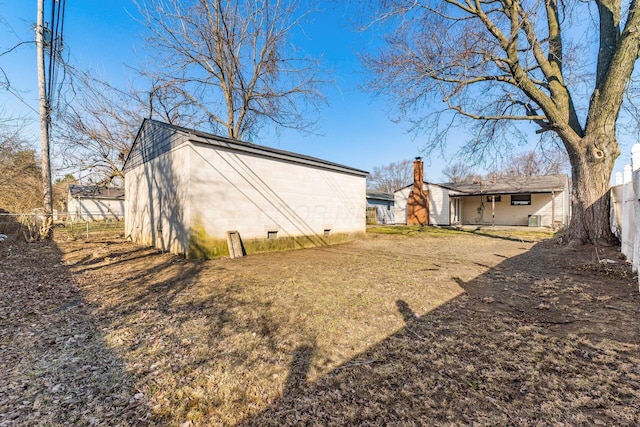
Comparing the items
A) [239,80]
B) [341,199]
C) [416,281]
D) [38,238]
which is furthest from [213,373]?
[239,80]

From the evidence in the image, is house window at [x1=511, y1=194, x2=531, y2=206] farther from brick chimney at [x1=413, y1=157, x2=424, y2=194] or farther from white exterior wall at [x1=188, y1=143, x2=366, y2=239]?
white exterior wall at [x1=188, y1=143, x2=366, y2=239]

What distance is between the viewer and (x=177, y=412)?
1.85 meters

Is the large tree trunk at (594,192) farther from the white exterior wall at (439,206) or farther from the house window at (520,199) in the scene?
the house window at (520,199)

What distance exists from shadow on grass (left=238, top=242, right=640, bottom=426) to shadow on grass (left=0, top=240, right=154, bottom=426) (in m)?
1.06

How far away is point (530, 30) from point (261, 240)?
33.2 ft

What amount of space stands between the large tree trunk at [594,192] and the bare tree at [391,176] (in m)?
44.4

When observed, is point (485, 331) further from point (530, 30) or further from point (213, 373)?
point (530, 30)

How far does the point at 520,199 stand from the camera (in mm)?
20188

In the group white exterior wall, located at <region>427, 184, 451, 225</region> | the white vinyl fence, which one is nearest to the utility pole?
the white vinyl fence

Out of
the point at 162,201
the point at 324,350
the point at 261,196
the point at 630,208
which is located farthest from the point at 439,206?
the point at 324,350

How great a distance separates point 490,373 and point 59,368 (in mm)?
3670

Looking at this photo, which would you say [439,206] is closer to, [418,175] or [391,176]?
[418,175]

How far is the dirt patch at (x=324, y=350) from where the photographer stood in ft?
6.01

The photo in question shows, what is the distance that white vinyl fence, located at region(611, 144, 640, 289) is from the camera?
4363 millimetres
